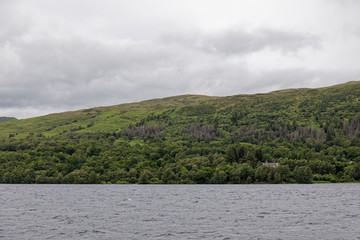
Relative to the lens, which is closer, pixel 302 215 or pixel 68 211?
pixel 302 215

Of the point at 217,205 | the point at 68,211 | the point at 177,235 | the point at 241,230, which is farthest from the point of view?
A: the point at 217,205

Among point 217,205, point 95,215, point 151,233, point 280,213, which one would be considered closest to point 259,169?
point 217,205

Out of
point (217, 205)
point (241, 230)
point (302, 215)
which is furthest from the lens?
point (217, 205)

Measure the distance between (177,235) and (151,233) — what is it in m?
4.09

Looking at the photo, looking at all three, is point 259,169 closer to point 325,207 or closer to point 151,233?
point 325,207

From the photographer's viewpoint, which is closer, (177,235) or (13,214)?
(177,235)

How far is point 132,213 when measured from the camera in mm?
83062

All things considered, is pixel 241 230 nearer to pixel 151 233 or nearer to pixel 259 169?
pixel 151 233

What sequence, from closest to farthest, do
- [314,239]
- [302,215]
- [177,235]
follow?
1. [314,239]
2. [177,235]
3. [302,215]

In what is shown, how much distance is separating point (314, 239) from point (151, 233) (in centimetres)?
2254

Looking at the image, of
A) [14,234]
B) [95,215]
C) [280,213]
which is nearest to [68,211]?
[95,215]

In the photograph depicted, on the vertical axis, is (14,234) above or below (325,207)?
above

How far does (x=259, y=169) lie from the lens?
656 feet

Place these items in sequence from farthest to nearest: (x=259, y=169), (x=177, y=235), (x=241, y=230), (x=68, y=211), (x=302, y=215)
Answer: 1. (x=259, y=169)
2. (x=68, y=211)
3. (x=302, y=215)
4. (x=241, y=230)
5. (x=177, y=235)
